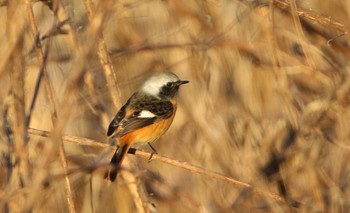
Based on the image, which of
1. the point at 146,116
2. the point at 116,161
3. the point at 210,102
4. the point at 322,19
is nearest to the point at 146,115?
the point at 146,116

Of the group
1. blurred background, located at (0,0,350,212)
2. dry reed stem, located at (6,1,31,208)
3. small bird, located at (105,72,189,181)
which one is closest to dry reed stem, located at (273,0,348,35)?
blurred background, located at (0,0,350,212)

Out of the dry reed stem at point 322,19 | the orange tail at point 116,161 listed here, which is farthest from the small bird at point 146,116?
the dry reed stem at point 322,19

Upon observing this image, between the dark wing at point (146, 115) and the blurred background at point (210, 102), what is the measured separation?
0.13m

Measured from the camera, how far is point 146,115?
4660 millimetres

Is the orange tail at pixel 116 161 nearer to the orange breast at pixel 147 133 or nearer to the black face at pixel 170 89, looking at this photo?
the orange breast at pixel 147 133

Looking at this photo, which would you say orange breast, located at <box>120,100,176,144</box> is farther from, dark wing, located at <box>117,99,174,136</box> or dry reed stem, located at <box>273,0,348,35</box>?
dry reed stem, located at <box>273,0,348,35</box>

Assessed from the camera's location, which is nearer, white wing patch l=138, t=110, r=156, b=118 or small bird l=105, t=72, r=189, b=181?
small bird l=105, t=72, r=189, b=181

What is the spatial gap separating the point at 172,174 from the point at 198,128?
40.7 inches

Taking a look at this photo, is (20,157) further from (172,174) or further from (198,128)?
(172,174)

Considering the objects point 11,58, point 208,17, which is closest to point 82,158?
point 208,17

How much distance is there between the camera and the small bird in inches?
165

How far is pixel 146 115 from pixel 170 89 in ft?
1.40

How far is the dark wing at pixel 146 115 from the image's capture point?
4301 mm

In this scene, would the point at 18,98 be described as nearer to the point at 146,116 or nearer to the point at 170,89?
the point at 146,116
